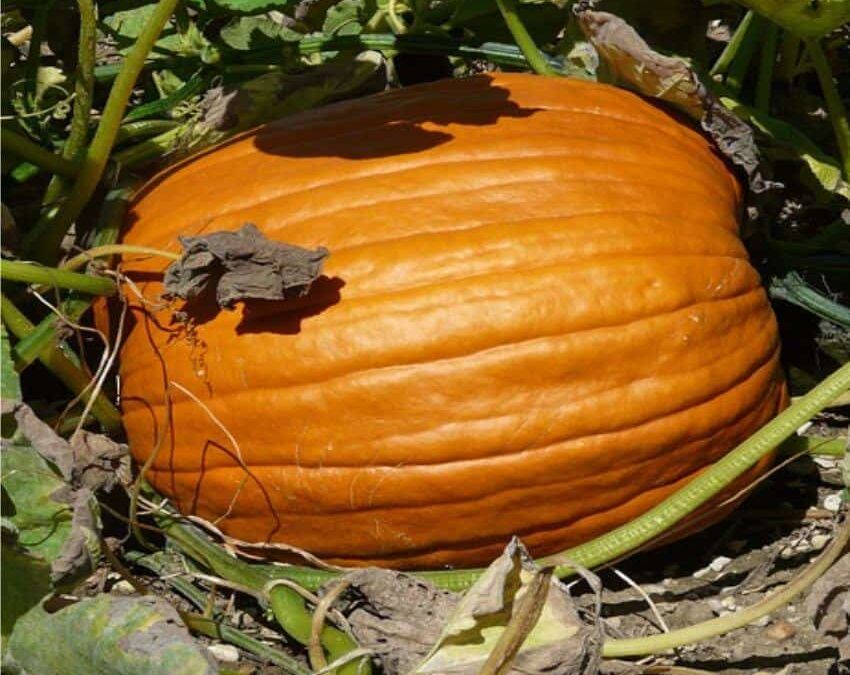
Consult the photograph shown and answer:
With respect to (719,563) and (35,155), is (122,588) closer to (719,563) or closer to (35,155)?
(35,155)

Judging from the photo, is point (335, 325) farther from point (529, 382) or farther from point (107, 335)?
point (107, 335)

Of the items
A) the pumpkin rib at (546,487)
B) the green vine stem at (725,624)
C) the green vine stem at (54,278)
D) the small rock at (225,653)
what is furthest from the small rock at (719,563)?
the green vine stem at (54,278)

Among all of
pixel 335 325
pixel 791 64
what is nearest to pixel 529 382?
pixel 335 325

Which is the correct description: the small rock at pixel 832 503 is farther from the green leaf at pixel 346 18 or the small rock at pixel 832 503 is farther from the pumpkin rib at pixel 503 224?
the green leaf at pixel 346 18

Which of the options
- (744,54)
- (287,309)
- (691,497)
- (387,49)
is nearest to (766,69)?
(744,54)

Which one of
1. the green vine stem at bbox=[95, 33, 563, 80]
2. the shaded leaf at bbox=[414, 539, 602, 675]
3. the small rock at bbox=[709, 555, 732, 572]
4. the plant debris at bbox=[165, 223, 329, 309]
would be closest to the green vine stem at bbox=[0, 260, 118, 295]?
the plant debris at bbox=[165, 223, 329, 309]

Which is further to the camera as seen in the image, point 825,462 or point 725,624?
point 825,462

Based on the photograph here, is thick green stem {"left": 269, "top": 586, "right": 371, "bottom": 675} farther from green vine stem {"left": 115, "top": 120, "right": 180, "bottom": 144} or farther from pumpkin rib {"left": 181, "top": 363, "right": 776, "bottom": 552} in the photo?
green vine stem {"left": 115, "top": 120, "right": 180, "bottom": 144}
